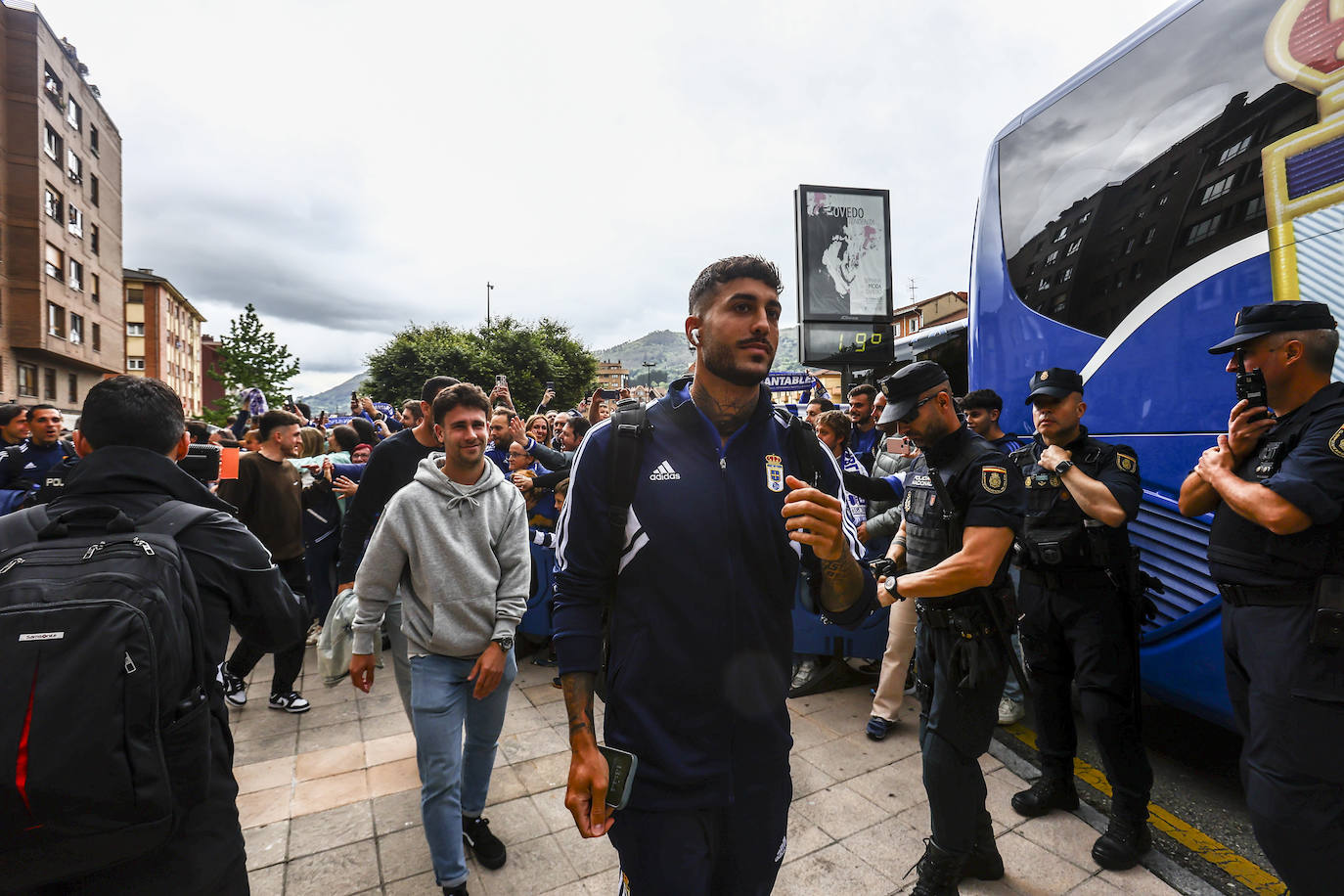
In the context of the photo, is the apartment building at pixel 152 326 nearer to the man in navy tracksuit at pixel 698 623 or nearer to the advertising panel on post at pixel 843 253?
the advertising panel on post at pixel 843 253

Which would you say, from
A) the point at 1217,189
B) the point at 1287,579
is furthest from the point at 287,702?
the point at 1217,189

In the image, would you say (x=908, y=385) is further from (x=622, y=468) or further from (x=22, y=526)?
(x=22, y=526)

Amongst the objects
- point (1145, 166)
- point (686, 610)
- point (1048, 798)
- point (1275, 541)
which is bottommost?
point (1048, 798)

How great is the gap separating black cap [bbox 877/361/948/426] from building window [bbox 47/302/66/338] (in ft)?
132

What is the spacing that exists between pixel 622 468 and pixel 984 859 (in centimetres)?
257

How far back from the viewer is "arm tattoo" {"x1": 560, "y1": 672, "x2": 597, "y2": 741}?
70.9 inches

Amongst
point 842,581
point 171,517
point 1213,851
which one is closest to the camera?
point 171,517

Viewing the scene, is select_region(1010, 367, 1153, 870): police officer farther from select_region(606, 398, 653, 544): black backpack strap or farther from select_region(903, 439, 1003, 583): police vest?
select_region(606, 398, 653, 544): black backpack strap

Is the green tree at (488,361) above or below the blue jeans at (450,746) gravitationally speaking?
above

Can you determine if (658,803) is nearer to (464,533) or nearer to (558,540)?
(558,540)

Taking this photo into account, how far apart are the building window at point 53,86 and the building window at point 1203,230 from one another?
143ft

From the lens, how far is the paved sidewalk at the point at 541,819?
2.86 metres

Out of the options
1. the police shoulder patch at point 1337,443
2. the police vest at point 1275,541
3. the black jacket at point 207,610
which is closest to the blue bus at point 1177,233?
the police vest at point 1275,541

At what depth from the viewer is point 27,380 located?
28859 millimetres
